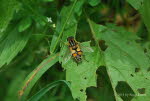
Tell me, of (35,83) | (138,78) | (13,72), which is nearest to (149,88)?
(138,78)

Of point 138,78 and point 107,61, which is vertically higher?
point 107,61

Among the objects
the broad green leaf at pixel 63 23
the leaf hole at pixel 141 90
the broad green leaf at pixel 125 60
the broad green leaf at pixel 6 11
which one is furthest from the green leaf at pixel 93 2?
the leaf hole at pixel 141 90

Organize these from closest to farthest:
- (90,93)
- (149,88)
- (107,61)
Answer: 1. (149,88)
2. (107,61)
3. (90,93)

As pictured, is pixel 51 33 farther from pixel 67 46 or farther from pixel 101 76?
pixel 101 76

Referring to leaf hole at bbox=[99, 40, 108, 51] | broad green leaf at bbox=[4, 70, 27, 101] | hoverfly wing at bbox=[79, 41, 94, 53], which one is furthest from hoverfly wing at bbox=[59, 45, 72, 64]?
broad green leaf at bbox=[4, 70, 27, 101]

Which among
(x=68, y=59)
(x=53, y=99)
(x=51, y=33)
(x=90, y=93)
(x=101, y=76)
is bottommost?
(x=90, y=93)

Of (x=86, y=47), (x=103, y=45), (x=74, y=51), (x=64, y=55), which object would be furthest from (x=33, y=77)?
(x=103, y=45)
